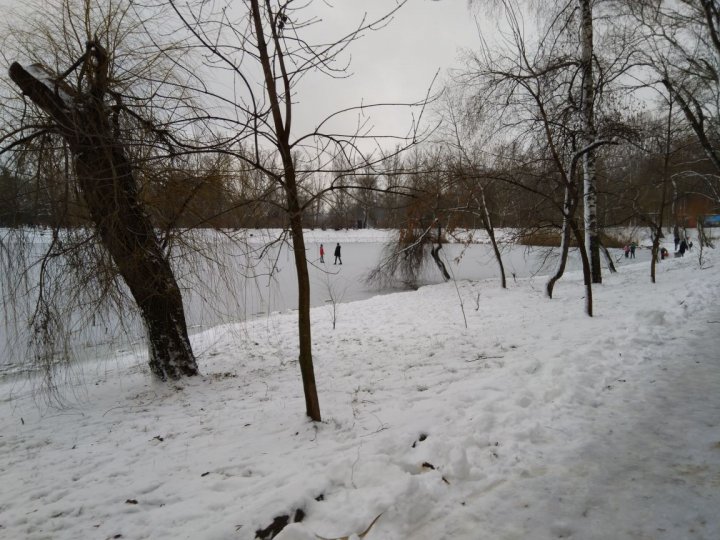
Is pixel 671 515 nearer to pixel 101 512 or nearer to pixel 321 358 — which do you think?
pixel 101 512

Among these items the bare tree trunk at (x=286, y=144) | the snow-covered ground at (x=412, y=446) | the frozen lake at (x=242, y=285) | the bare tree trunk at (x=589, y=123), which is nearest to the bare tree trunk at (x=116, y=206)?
the frozen lake at (x=242, y=285)

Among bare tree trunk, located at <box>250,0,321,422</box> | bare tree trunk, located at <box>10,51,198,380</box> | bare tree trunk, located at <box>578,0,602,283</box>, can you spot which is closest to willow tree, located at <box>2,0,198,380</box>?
bare tree trunk, located at <box>10,51,198,380</box>

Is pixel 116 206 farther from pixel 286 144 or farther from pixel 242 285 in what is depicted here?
pixel 242 285

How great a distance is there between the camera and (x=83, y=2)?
4.18 m

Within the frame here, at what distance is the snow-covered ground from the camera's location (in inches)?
80.1

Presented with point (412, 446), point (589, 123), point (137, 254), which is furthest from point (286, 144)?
point (589, 123)

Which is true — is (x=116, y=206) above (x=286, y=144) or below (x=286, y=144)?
below

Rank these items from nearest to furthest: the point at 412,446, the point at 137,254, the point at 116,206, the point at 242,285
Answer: the point at 412,446 → the point at 116,206 → the point at 137,254 → the point at 242,285

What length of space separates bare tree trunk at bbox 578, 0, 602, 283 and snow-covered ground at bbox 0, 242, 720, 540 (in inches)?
139

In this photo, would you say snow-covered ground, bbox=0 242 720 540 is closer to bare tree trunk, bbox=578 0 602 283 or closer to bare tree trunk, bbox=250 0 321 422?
bare tree trunk, bbox=250 0 321 422

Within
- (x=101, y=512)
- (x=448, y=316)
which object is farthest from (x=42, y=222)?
(x=448, y=316)

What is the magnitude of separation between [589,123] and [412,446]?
6753 millimetres

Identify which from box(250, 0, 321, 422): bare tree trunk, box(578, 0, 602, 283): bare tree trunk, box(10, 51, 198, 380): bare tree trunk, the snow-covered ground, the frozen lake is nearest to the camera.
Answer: the snow-covered ground

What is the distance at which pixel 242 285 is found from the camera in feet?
26.0
